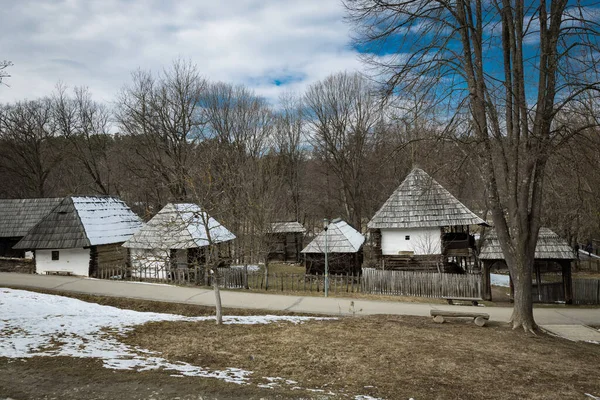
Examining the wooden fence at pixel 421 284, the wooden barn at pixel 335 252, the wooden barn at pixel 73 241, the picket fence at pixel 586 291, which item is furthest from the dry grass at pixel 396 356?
the wooden barn at pixel 73 241

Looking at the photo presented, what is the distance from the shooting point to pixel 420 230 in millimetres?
22578

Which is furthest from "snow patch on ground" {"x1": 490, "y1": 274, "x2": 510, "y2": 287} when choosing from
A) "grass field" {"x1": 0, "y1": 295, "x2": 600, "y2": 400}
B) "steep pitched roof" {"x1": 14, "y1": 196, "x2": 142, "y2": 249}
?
"steep pitched roof" {"x1": 14, "y1": 196, "x2": 142, "y2": 249}

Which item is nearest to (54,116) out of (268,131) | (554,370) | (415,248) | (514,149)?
(268,131)

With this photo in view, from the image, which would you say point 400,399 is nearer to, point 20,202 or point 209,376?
point 209,376

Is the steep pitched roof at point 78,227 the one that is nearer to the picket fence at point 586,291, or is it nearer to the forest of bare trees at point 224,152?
the forest of bare trees at point 224,152

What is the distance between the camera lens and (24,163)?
4281 cm

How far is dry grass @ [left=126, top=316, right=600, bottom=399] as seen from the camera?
6.07 metres

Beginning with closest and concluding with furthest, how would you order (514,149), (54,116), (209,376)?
1. (209,376)
2. (514,149)
3. (54,116)

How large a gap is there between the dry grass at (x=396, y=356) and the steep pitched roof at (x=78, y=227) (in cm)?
1425

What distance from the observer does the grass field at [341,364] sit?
558 cm

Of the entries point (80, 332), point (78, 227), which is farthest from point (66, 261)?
point (80, 332)

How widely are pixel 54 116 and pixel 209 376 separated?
138ft

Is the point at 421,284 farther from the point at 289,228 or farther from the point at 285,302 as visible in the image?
the point at 289,228

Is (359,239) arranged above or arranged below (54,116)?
below
